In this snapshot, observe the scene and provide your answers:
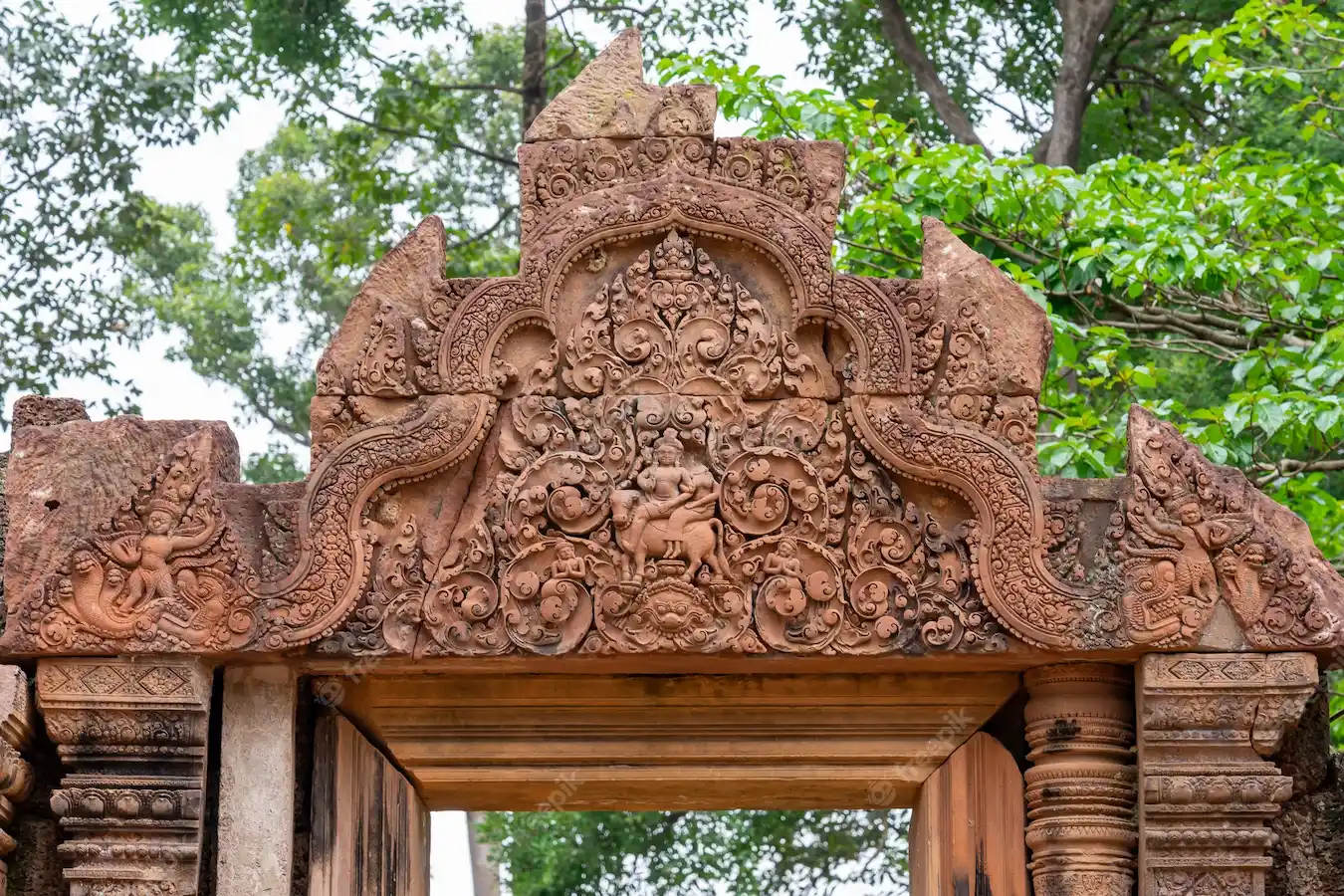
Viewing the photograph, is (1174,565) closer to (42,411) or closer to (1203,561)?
(1203,561)

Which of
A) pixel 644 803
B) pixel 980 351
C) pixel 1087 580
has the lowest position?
pixel 644 803

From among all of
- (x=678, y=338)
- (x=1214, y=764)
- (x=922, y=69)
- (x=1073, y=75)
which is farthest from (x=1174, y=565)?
(x=922, y=69)

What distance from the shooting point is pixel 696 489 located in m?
4.87

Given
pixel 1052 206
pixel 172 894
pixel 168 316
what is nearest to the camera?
pixel 172 894

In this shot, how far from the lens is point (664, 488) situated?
485 centimetres

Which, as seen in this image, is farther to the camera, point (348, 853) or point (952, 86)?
point (952, 86)

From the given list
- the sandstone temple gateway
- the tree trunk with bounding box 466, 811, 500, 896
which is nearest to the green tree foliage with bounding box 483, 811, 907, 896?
the tree trunk with bounding box 466, 811, 500, 896

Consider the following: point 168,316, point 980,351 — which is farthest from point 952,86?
point 980,351

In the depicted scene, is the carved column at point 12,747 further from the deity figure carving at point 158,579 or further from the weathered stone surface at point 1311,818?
the weathered stone surface at point 1311,818

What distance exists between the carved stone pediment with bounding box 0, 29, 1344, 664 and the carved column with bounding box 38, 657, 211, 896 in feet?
0.36

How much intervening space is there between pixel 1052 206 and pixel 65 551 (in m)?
5.53

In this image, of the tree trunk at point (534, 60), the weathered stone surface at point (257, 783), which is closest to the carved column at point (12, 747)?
the weathered stone surface at point (257, 783)

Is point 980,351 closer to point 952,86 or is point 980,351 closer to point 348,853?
point 348,853

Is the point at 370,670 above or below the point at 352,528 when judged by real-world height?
below
